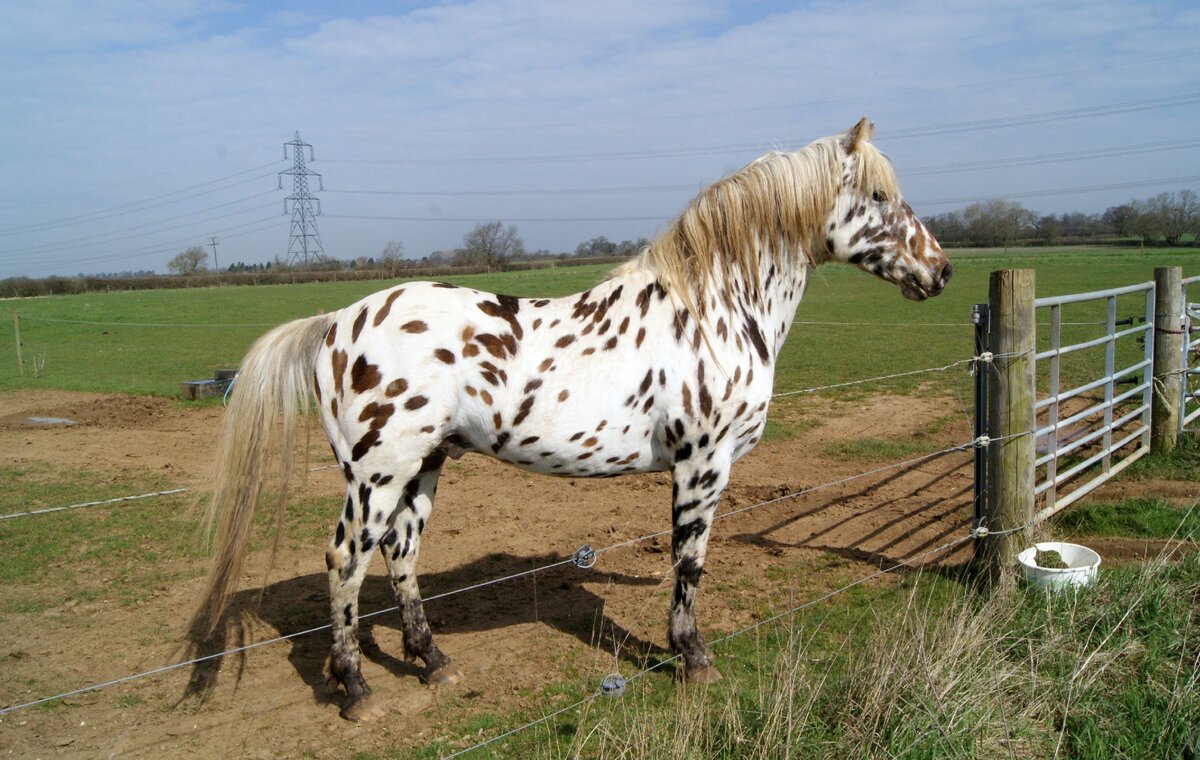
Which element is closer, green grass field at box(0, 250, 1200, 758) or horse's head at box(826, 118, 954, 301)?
green grass field at box(0, 250, 1200, 758)

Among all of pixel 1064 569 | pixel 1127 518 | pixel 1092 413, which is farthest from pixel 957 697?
pixel 1092 413

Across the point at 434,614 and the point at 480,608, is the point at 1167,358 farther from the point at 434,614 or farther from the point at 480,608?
the point at 434,614

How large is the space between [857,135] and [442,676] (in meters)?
3.10

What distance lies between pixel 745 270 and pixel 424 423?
5.14 ft

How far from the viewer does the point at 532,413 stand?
3180 mm

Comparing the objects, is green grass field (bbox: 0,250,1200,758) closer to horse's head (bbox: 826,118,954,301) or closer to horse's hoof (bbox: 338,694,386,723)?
horse's hoof (bbox: 338,694,386,723)

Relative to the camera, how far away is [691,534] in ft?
11.3

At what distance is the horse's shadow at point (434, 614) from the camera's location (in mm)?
3744

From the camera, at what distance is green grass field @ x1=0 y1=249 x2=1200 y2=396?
44.2 ft

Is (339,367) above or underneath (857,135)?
underneath

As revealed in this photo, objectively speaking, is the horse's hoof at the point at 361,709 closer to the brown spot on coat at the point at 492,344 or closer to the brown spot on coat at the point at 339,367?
the brown spot on coat at the point at 339,367

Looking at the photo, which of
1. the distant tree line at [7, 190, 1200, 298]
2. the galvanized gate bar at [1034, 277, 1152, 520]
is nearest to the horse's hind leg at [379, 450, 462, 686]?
the galvanized gate bar at [1034, 277, 1152, 520]

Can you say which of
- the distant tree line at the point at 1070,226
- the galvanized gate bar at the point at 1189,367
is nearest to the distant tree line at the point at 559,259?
the distant tree line at the point at 1070,226

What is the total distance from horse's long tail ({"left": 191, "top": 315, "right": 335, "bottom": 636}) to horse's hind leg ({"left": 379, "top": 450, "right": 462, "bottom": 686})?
53cm
